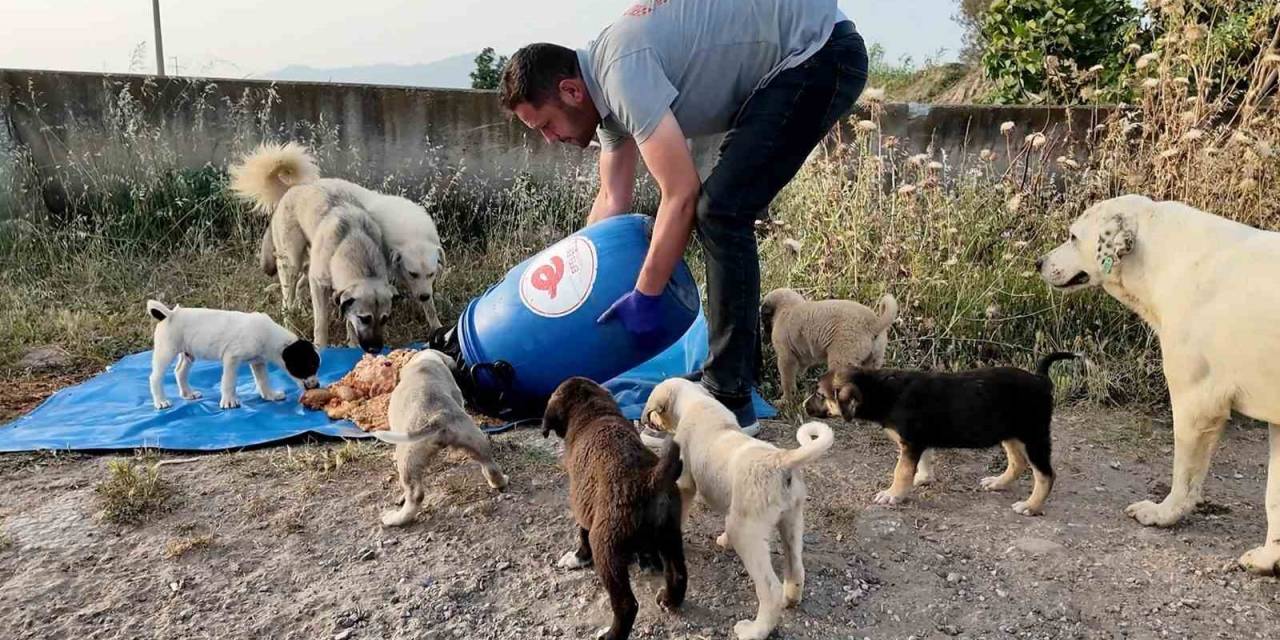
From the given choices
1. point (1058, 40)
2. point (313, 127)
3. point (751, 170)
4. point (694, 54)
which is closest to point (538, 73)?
point (694, 54)

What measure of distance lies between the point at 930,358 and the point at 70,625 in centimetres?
431

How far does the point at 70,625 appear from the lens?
2.82 m

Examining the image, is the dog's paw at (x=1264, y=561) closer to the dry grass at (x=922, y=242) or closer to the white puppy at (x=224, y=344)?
the dry grass at (x=922, y=242)

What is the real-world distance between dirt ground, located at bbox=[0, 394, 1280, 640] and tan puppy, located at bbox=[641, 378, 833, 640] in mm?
153

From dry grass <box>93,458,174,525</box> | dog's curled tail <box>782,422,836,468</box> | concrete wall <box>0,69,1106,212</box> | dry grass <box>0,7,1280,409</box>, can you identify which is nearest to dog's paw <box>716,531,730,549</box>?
dog's curled tail <box>782,422,836,468</box>

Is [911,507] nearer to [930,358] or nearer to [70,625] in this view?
[930,358]

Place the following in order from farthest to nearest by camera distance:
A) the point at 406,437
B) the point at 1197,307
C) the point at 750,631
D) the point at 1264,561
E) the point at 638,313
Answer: the point at 638,313, the point at 406,437, the point at 1197,307, the point at 1264,561, the point at 750,631

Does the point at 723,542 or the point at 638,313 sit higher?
the point at 638,313

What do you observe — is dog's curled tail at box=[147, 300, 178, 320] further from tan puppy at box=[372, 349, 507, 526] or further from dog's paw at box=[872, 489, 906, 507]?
dog's paw at box=[872, 489, 906, 507]

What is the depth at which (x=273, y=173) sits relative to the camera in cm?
644

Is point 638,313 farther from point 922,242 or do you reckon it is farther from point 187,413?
point 187,413

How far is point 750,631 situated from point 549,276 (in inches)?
83.3

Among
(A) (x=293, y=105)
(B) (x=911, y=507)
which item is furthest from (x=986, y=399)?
(A) (x=293, y=105)

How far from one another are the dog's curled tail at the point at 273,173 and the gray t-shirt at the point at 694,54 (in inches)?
140
